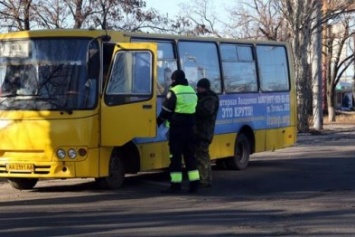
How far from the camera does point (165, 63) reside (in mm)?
16141

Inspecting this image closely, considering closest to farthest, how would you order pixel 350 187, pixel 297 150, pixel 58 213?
pixel 58 213, pixel 350 187, pixel 297 150

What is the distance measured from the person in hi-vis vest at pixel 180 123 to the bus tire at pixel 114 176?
3.42 ft

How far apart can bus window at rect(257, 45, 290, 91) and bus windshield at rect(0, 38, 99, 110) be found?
6.46 metres

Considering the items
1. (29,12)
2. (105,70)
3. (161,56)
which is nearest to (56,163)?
(105,70)

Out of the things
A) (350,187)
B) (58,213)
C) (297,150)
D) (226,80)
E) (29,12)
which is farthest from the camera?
(29,12)

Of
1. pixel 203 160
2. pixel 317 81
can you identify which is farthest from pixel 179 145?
pixel 317 81

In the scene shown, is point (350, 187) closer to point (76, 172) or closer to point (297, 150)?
point (76, 172)

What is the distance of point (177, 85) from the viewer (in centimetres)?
1437

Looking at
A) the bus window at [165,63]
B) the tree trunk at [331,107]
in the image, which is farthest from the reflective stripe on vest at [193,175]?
the tree trunk at [331,107]

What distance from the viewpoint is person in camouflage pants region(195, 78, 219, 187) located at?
49.0 ft

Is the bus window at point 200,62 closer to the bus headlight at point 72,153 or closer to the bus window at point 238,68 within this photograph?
the bus window at point 238,68

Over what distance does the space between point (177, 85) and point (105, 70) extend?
1.22 meters

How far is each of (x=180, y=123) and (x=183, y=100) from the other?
0.39 metres

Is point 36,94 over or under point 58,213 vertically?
over
